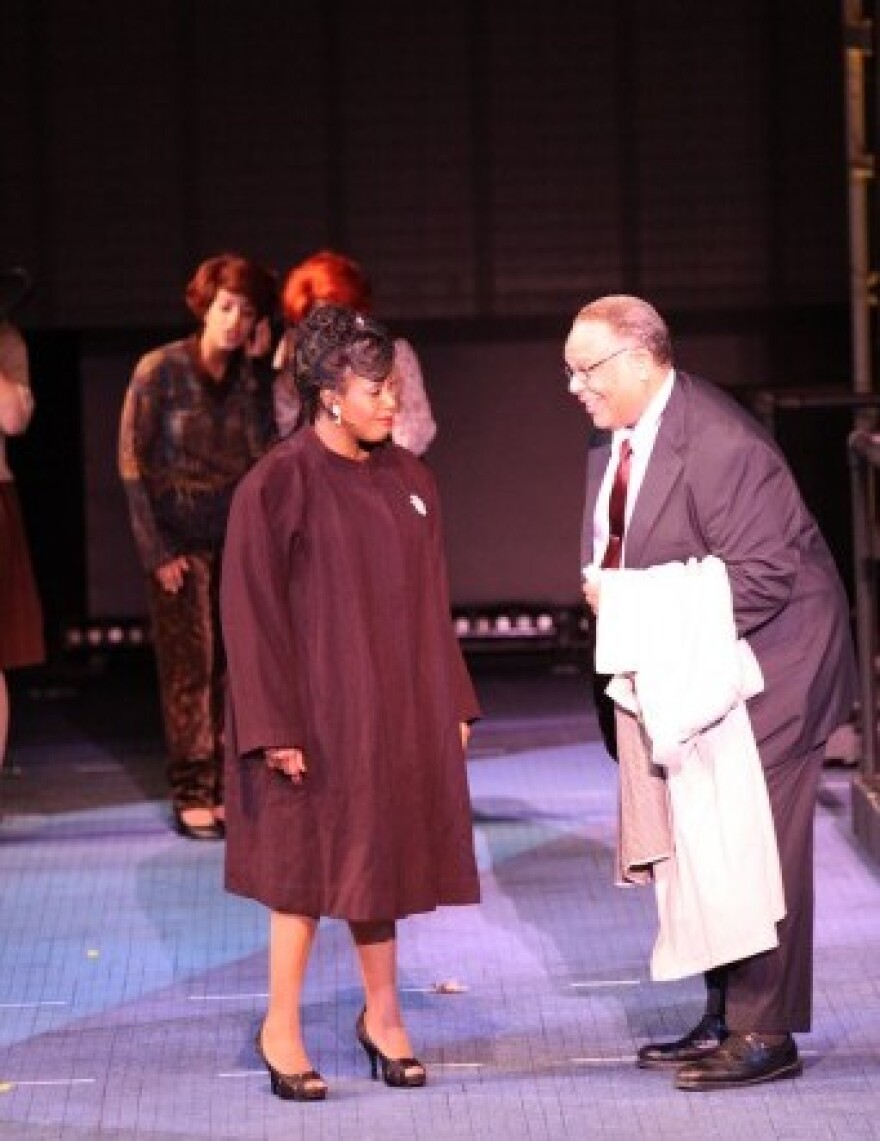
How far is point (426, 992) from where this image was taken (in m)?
6.07

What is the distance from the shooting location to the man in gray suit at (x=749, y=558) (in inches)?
203

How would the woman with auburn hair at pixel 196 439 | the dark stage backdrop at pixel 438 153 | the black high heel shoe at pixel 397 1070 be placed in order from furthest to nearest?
the dark stage backdrop at pixel 438 153 < the woman with auburn hair at pixel 196 439 < the black high heel shoe at pixel 397 1070

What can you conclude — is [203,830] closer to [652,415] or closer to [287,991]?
[287,991]

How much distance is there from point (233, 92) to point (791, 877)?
215 inches

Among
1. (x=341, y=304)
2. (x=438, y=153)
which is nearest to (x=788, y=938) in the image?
(x=341, y=304)

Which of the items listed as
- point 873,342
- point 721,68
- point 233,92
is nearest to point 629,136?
point 721,68

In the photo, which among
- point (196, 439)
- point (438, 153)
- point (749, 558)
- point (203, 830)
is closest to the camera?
point (749, 558)

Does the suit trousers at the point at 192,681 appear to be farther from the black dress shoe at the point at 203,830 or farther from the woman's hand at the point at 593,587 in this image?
the woman's hand at the point at 593,587

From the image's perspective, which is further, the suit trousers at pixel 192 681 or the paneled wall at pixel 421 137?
the paneled wall at pixel 421 137

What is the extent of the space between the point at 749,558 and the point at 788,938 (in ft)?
2.19

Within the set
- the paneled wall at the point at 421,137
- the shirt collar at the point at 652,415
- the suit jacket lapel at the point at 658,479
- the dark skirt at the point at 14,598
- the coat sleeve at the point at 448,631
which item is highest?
the paneled wall at the point at 421,137

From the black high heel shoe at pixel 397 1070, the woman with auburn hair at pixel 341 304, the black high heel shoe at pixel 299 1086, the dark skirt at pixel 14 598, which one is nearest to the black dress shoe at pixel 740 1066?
the black high heel shoe at pixel 397 1070

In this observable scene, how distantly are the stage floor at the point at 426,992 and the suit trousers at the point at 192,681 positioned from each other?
0.57 feet

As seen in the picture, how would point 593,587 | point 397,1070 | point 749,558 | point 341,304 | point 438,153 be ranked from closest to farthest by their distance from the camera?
point 749,558, point 593,587, point 397,1070, point 341,304, point 438,153
